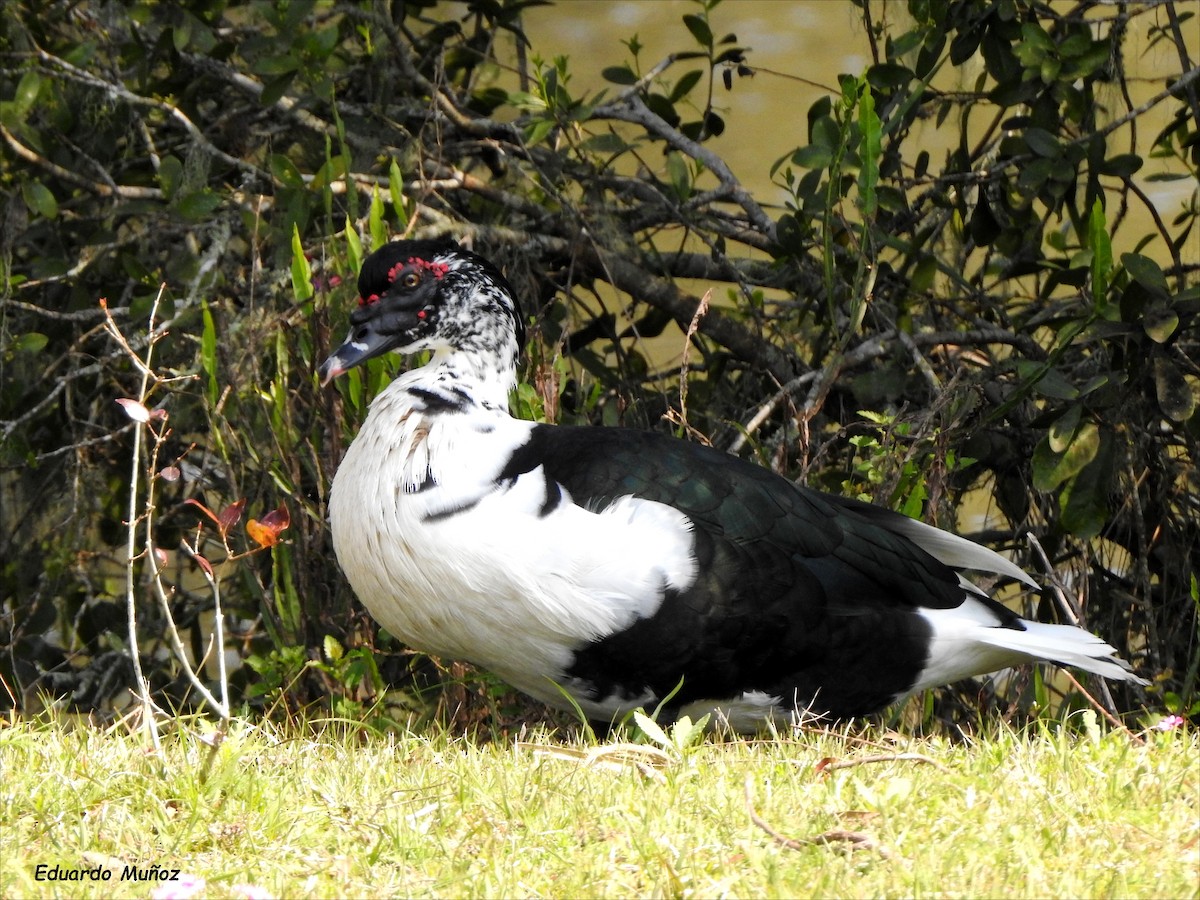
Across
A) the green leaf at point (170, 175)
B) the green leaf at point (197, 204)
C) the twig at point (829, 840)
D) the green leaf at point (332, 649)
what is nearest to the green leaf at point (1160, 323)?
the twig at point (829, 840)

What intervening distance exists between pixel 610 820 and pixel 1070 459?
2.24 m

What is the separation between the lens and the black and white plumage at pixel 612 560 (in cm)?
341

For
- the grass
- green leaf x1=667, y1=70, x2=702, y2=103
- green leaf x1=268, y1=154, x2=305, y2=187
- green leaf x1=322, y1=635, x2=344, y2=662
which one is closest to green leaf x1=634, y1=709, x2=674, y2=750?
the grass

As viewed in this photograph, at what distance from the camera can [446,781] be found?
2.61m

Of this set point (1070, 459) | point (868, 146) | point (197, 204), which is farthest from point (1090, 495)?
point (197, 204)

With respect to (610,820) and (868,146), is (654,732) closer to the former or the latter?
(610,820)

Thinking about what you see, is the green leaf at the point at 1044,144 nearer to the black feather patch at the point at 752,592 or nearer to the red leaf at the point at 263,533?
the black feather patch at the point at 752,592

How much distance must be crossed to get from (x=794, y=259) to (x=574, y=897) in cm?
302

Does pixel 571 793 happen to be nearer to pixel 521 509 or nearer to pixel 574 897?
pixel 574 897

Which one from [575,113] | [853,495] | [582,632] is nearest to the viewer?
[582,632]

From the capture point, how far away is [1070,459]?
4.13m

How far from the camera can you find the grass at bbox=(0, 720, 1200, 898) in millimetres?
2121

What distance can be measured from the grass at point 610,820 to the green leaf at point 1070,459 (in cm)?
131

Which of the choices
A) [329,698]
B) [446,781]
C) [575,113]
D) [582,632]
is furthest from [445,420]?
[575,113]
